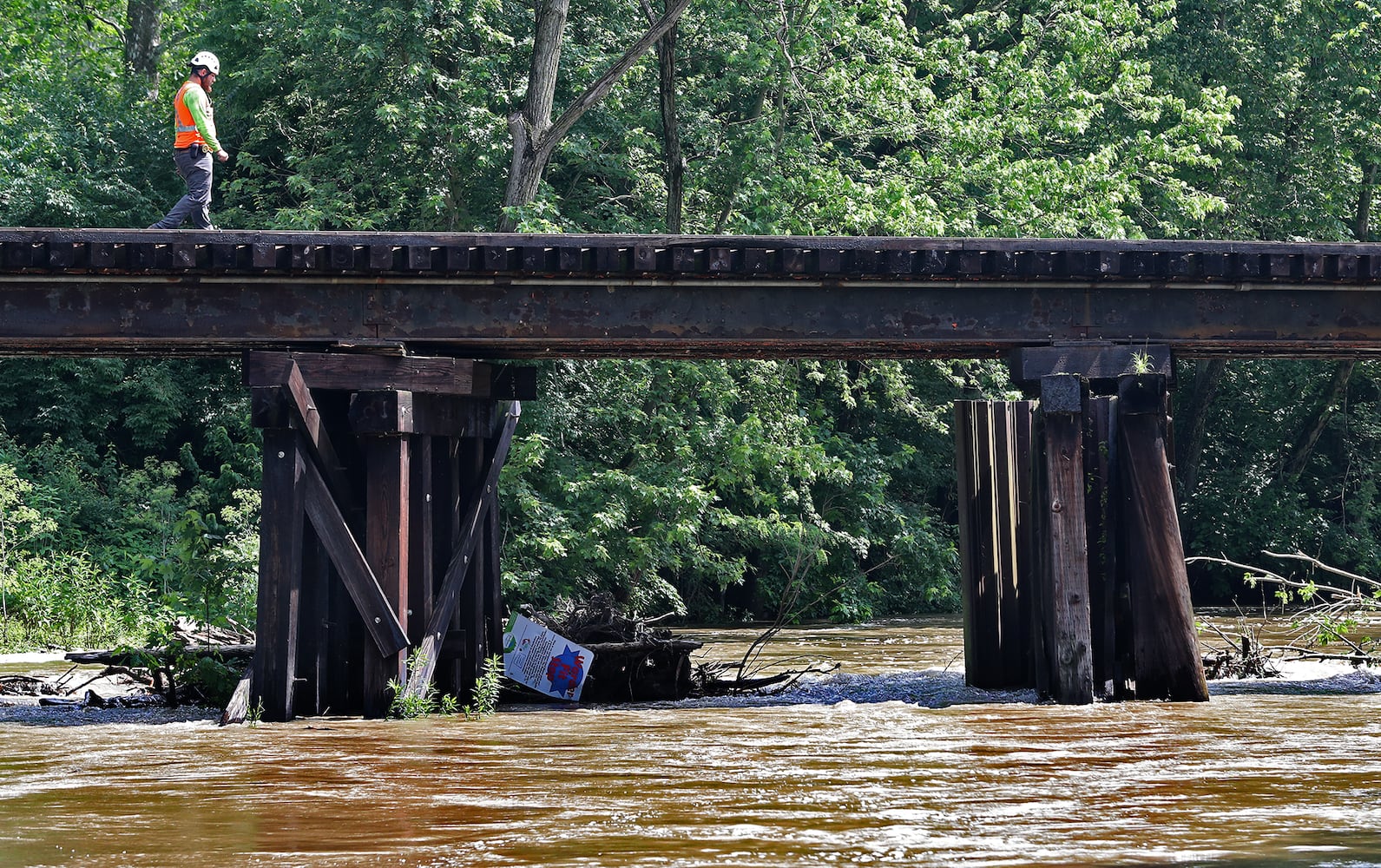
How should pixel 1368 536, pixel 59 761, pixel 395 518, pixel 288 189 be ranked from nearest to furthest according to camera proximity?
pixel 59 761 < pixel 395 518 < pixel 288 189 < pixel 1368 536

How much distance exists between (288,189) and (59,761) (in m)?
17.4

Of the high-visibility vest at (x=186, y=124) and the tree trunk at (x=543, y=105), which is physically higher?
the tree trunk at (x=543, y=105)

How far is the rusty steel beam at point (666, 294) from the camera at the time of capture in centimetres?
1194

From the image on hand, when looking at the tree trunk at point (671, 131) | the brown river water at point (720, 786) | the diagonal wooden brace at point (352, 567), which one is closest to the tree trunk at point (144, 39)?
the tree trunk at point (671, 131)

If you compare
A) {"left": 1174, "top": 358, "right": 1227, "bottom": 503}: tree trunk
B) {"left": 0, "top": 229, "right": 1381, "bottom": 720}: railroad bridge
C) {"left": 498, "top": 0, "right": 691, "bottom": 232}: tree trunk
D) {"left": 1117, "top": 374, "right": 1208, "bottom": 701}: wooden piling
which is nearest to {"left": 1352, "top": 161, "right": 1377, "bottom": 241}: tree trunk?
{"left": 1174, "top": 358, "right": 1227, "bottom": 503}: tree trunk

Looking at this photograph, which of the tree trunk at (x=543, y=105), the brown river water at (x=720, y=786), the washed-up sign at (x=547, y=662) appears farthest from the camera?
the tree trunk at (x=543, y=105)

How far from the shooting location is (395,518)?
11828mm

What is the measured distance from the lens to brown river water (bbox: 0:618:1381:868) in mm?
6488

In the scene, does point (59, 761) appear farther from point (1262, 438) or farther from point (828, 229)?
point (1262, 438)

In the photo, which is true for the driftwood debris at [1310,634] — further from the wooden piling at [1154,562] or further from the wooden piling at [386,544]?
the wooden piling at [386,544]

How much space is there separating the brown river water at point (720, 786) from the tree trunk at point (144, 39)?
2513 cm

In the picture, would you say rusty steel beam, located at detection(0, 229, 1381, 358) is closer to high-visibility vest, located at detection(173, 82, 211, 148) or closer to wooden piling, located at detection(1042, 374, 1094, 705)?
wooden piling, located at detection(1042, 374, 1094, 705)

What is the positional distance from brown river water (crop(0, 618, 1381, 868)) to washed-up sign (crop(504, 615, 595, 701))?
68 centimetres

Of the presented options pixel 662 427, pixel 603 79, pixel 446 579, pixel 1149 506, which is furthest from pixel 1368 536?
pixel 446 579
